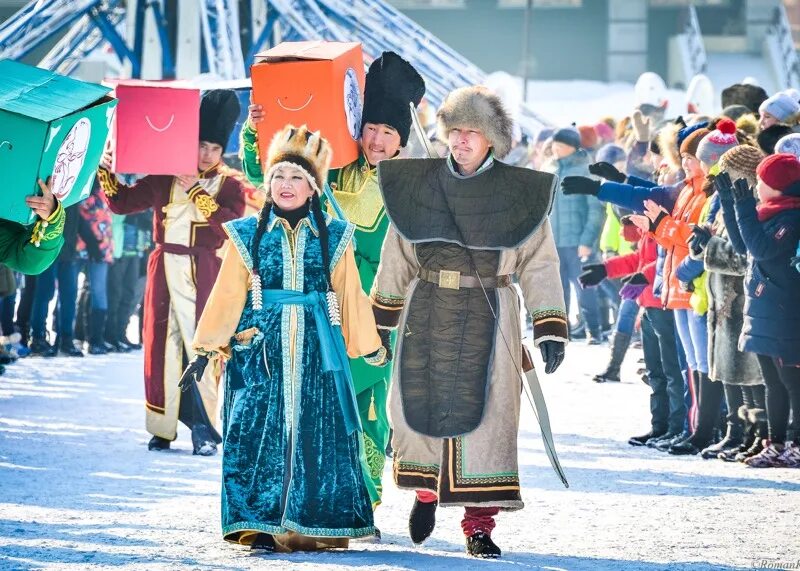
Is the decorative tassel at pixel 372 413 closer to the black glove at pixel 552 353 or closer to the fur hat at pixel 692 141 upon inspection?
the black glove at pixel 552 353

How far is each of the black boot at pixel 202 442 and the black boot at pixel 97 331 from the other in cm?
541

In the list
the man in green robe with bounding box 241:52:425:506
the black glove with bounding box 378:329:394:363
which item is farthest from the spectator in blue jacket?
the black glove with bounding box 378:329:394:363

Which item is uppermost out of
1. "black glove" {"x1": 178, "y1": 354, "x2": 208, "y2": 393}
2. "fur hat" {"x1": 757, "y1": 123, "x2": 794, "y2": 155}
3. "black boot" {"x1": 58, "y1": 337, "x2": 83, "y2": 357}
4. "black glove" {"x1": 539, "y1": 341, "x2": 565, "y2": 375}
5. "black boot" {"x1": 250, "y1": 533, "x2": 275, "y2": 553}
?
"fur hat" {"x1": 757, "y1": 123, "x2": 794, "y2": 155}

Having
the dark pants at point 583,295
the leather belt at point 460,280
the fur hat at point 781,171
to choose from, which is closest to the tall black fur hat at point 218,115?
the fur hat at point 781,171

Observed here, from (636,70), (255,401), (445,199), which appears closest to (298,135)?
(445,199)

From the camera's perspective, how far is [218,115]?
8.84 metres

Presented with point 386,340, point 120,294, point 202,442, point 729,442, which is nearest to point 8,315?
point 120,294

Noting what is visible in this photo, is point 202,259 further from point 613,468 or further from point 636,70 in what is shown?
point 636,70

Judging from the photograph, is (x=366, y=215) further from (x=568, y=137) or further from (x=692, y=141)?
(x=568, y=137)

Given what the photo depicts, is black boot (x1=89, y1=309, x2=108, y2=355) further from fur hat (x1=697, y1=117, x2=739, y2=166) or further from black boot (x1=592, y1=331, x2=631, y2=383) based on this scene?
fur hat (x1=697, y1=117, x2=739, y2=166)

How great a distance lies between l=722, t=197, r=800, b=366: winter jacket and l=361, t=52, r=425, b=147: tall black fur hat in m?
1.71

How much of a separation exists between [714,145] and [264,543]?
361cm

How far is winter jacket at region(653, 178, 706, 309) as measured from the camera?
8695 millimetres

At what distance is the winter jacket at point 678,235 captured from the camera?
870cm
